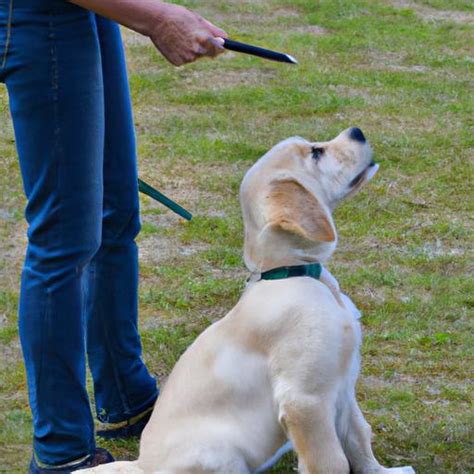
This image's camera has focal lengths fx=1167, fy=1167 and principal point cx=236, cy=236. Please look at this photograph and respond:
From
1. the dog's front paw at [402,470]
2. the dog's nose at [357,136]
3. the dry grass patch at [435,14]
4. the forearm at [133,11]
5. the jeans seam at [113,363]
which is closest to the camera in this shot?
the forearm at [133,11]

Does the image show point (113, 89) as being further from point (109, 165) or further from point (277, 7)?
point (277, 7)

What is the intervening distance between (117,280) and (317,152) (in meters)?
0.80

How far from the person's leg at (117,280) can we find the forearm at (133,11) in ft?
1.49

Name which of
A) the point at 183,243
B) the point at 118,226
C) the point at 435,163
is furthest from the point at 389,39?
the point at 118,226

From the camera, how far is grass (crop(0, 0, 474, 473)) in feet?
14.3

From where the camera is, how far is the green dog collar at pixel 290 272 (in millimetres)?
3492

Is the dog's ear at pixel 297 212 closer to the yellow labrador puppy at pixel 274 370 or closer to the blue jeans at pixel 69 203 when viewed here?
the yellow labrador puppy at pixel 274 370

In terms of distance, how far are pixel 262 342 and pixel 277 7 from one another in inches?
292

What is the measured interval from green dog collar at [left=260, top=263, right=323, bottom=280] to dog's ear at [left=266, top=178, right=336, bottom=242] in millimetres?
110

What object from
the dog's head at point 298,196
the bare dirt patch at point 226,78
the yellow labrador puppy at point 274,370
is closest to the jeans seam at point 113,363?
the yellow labrador puppy at point 274,370

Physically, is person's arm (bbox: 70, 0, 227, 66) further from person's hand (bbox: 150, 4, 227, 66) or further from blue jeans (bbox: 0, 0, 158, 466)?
blue jeans (bbox: 0, 0, 158, 466)

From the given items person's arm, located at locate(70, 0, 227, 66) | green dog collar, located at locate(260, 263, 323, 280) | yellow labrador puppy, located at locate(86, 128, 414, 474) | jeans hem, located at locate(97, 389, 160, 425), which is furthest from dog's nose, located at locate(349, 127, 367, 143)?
jeans hem, located at locate(97, 389, 160, 425)

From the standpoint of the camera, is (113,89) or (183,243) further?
(183,243)

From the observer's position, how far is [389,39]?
9477mm
